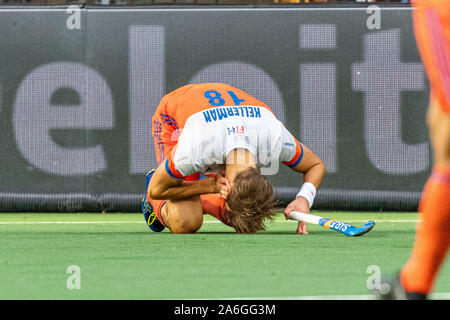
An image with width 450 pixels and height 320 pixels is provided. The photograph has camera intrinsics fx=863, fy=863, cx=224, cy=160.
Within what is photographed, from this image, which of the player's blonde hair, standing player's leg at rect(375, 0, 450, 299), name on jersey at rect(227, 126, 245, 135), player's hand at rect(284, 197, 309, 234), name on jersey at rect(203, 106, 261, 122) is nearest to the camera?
standing player's leg at rect(375, 0, 450, 299)

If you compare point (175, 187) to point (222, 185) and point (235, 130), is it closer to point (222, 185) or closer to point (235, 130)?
point (222, 185)

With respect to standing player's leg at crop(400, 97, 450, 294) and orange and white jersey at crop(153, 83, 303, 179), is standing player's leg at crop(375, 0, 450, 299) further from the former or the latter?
orange and white jersey at crop(153, 83, 303, 179)

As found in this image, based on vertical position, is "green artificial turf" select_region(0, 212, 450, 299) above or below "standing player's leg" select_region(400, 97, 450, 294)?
below

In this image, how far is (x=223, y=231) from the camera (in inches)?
231

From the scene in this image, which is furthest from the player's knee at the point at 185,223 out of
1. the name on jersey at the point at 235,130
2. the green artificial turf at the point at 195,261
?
the name on jersey at the point at 235,130

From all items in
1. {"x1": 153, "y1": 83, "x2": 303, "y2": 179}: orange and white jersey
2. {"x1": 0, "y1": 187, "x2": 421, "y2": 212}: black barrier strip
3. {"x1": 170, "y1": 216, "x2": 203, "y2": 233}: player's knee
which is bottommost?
{"x1": 0, "y1": 187, "x2": 421, "y2": 212}: black barrier strip

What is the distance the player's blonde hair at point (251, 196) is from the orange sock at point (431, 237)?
2.23m

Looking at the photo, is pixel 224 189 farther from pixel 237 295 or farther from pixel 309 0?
pixel 309 0

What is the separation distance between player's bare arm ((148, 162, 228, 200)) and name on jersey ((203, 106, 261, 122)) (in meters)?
0.36

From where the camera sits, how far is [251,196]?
4824 millimetres

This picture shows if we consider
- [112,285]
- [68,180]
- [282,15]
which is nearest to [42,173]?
[68,180]

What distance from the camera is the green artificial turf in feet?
10.5

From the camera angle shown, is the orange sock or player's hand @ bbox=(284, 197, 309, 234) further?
player's hand @ bbox=(284, 197, 309, 234)

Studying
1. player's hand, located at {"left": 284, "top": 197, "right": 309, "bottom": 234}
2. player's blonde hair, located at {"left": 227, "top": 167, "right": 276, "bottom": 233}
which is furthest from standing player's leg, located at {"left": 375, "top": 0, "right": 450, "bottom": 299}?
player's hand, located at {"left": 284, "top": 197, "right": 309, "bottom": 234}
